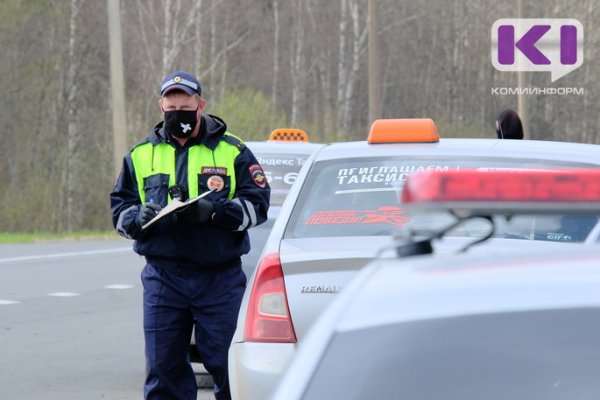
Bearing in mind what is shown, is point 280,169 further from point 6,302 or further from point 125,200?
point 6,302

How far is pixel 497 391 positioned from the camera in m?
2.47

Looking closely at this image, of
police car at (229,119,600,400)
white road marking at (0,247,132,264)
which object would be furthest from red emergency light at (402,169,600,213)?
white road marking at (0,247,132,264)

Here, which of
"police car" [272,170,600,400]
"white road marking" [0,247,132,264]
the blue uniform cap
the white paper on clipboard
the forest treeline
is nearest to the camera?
"police car" [272,170,600,400]

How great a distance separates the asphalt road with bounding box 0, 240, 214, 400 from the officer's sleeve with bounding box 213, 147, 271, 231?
239 cm

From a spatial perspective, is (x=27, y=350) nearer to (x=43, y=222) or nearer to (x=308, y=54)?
(x=43, y=222)

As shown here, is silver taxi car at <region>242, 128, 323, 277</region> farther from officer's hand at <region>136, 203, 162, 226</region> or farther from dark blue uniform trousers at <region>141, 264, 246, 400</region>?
officer's hand at <region>136, 203, 162, 226</region>

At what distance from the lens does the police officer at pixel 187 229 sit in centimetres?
589

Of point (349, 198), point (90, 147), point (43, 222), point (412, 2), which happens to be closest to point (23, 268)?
point (349, 198)

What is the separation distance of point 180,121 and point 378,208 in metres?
0.89

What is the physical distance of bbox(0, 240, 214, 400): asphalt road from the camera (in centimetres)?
878

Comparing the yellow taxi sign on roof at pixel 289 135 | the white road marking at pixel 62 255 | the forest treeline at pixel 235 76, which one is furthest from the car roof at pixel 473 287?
the forest treeline at pixel 235 76

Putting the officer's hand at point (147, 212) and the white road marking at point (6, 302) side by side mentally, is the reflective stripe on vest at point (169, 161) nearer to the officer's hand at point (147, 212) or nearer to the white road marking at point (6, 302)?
the officer's hand at point (147, 212)

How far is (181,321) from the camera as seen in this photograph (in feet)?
19.5

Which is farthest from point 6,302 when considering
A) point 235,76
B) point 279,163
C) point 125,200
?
point 235,76
